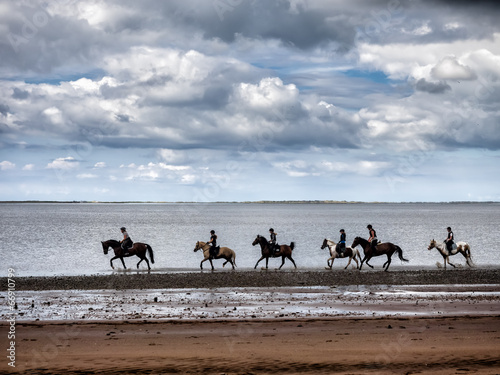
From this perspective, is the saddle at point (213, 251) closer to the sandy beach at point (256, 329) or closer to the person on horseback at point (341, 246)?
the person on horseback at point (341, 246)

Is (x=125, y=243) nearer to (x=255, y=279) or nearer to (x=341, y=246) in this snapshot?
(x=255, y=279)

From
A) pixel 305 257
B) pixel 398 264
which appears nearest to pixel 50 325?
pixel 398 264

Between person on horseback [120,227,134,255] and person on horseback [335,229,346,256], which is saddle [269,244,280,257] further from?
person on horseback [120,227,134,255]

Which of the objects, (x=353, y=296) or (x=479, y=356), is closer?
(x=479, y=356)

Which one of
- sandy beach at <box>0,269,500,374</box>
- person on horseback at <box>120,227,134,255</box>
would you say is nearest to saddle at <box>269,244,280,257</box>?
person on horseback at <box>120,227,134,255</box>

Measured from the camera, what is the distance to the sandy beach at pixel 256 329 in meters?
11.6

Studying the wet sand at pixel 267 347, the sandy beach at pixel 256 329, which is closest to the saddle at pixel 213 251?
the sandy beach at pixel 256 329

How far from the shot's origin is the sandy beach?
457 inches

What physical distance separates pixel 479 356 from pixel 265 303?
829 cm

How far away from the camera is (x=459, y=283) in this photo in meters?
25.6

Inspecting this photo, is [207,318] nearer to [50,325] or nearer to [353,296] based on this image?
[50,325]

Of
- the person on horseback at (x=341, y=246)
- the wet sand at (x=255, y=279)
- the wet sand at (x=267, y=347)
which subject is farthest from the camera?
the person on horseback at (x=341, y=246)

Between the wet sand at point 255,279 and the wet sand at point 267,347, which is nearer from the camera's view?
the wet sand at point 267,347

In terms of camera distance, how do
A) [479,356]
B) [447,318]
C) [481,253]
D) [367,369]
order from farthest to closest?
[481,253], [447,318], [479,356], [367,369]
